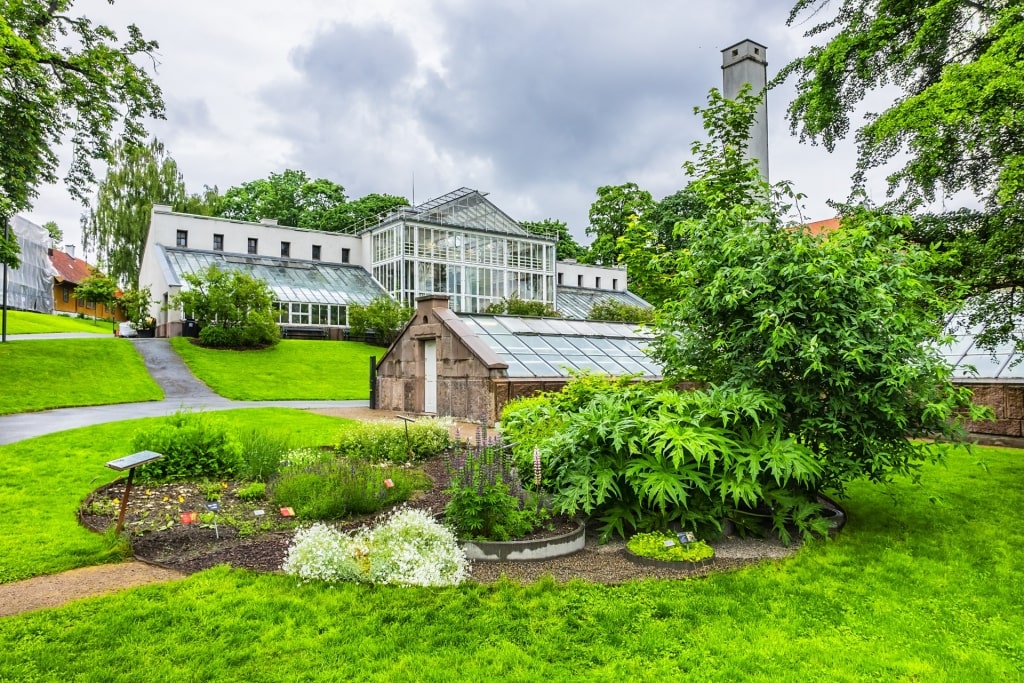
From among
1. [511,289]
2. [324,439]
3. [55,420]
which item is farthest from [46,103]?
[511,289]

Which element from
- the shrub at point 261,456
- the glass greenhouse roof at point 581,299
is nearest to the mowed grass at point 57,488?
the shrub at point 261,456

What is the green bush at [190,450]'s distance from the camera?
7660 millimetres

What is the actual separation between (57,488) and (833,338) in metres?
8.95

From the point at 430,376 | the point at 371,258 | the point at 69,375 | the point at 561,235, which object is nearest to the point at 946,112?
the point at 430,376

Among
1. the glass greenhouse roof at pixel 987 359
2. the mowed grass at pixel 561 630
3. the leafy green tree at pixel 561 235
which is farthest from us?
the leafy green tree at pixel 561 235

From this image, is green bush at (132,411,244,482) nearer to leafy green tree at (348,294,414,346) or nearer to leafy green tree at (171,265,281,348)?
leafy green tree at (171,265,281,348)

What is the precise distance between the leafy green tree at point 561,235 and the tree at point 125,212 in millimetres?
33257

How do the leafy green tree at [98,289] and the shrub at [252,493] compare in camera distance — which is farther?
the leafy green tree at [98,289]

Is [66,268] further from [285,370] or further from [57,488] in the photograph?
[57,488]

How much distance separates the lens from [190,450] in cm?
793

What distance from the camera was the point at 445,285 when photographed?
42.1 metres

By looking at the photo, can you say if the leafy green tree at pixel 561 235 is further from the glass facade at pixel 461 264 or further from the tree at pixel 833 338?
the tree at pixel 833 338

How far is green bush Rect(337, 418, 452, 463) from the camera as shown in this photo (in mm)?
9164

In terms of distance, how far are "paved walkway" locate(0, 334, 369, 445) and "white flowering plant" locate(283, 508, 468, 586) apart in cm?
473
